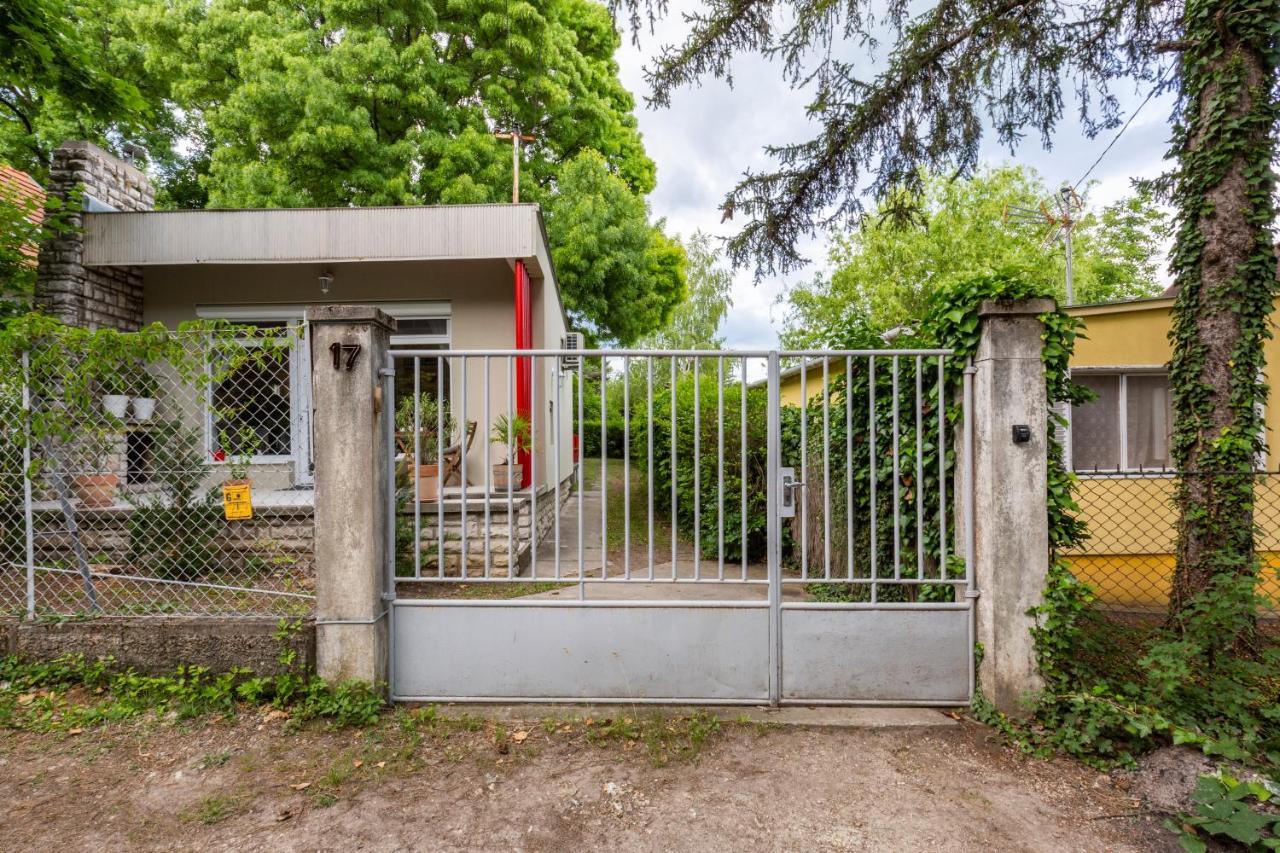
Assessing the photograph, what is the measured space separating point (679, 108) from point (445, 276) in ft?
11.5

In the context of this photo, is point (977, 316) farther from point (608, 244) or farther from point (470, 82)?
point (470, 82)

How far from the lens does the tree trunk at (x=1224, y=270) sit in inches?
139

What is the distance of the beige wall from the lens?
7371 millimetres

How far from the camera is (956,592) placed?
3.35 m

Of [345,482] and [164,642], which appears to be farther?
[164,642]

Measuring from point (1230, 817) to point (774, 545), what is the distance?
2.03 metres

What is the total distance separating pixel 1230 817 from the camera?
231 cm

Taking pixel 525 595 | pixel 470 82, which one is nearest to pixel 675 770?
pixel 525 595

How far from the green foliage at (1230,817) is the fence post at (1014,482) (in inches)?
28.1

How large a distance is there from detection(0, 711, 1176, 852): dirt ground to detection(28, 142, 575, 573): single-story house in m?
3.18

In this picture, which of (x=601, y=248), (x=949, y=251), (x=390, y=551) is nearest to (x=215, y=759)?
(x=390, y=551)

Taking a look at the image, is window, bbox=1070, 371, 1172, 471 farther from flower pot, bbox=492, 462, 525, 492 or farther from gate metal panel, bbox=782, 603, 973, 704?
flower pot, bbox=492, 462, 525, 492

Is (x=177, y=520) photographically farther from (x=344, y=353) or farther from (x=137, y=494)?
(x=344, y=353)

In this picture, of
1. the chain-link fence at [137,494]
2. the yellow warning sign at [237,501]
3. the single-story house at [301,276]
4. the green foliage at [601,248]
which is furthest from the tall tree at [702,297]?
the yellow warning sign at [237,501]
